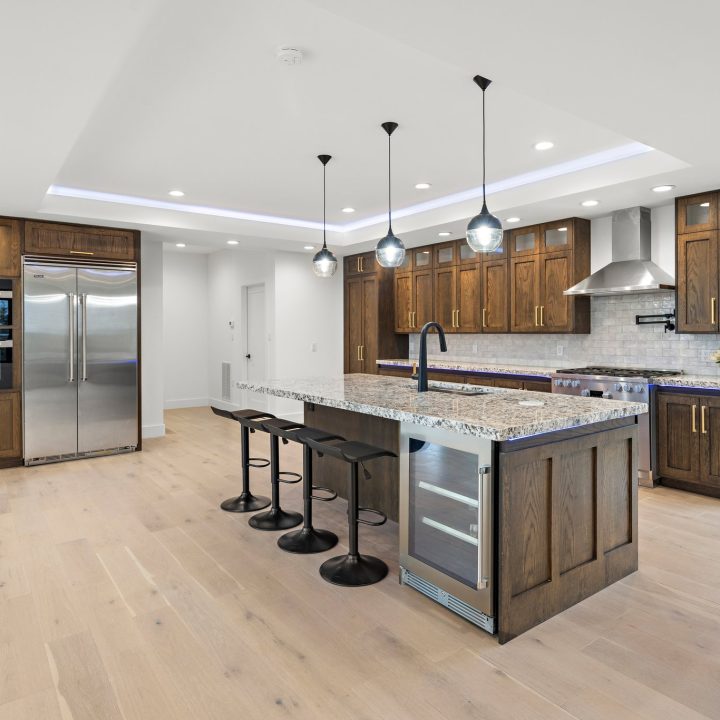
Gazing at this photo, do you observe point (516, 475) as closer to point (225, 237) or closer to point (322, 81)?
point (322, 81)

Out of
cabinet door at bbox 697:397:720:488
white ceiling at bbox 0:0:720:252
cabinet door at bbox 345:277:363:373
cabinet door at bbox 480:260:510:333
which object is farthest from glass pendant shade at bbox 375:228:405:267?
cabinet door at bbox 345:277:363:373

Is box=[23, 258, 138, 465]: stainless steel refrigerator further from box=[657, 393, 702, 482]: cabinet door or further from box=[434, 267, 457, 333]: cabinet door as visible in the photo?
box=[657, 393, 702, 482]: cabinet door

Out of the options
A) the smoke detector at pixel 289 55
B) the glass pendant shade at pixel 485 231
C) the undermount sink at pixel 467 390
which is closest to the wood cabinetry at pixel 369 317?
the undermount sink at pixel 467 390

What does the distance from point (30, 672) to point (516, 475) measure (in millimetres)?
2051

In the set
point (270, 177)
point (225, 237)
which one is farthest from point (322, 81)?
point (225, 237)

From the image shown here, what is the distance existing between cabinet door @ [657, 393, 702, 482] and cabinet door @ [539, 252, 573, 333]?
1299 mm

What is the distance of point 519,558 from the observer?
2367 mm

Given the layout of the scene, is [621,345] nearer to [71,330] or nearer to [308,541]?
[308,541]

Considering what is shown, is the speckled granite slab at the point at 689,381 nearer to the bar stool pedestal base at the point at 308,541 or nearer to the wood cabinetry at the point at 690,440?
the wood cabinetry at the point at 690,440

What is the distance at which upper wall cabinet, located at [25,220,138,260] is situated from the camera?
5.41 metres

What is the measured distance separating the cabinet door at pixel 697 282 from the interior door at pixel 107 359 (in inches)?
206

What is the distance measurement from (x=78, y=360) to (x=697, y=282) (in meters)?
5.73

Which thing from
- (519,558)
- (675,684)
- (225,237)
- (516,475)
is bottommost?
(675,684)

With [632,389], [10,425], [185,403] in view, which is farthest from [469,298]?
[185,403]
